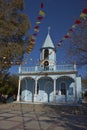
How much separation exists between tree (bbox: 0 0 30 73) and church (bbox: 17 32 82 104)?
13.8 ft

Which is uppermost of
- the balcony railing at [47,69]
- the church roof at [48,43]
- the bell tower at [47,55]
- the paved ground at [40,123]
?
the church roof at [48,43]

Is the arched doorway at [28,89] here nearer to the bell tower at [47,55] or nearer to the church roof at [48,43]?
the bell tower at [47,55]

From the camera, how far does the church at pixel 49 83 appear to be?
2441 cm

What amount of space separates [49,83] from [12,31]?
31.1ft

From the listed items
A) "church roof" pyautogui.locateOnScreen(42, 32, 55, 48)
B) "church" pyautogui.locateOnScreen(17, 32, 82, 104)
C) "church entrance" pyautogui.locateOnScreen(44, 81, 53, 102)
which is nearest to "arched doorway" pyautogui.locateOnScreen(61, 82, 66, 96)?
"church" pyautogui.locateOnScreen(17, 32, 82, 104)

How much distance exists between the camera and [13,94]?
107 ft

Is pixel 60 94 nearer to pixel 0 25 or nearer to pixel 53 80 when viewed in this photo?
pixel 53 80

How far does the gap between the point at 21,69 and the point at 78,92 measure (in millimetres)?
8859

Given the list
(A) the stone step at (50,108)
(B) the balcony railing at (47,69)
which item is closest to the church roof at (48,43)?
(B) the balcony railing at (47,69)

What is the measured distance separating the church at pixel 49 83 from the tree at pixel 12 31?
4193 mm

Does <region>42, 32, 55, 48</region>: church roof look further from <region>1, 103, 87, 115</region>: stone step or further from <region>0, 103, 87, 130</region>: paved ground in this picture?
<region>0, 103, 87, 130</region>: paved ground

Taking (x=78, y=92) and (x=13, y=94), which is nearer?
(x=78, y=92)

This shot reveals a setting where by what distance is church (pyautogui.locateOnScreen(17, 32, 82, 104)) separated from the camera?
24.4m

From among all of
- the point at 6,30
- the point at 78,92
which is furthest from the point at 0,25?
the point at 78,92
